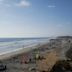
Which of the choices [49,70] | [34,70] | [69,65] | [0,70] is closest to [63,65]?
[69,65]

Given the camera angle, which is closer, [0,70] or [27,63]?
[0,70]

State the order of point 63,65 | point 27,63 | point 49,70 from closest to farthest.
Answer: point 49,70 < point 63,65 < point 27,63

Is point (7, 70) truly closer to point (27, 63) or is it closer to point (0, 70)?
point (0, 70)

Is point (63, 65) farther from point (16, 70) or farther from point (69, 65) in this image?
point (16, 70)

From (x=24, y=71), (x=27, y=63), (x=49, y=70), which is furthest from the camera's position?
(x=27, y=63)

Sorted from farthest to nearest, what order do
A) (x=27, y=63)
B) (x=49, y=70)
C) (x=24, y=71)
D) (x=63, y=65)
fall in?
(x=27, y=63), (x=24, y=71), (x=63, y=65), (x=49, y=70)

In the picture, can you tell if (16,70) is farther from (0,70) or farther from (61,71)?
(61,71)

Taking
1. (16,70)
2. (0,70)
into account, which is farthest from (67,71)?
(0,70)

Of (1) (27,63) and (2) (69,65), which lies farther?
(1) (27,63)

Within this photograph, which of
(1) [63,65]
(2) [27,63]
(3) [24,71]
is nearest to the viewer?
(1) [63,65]
